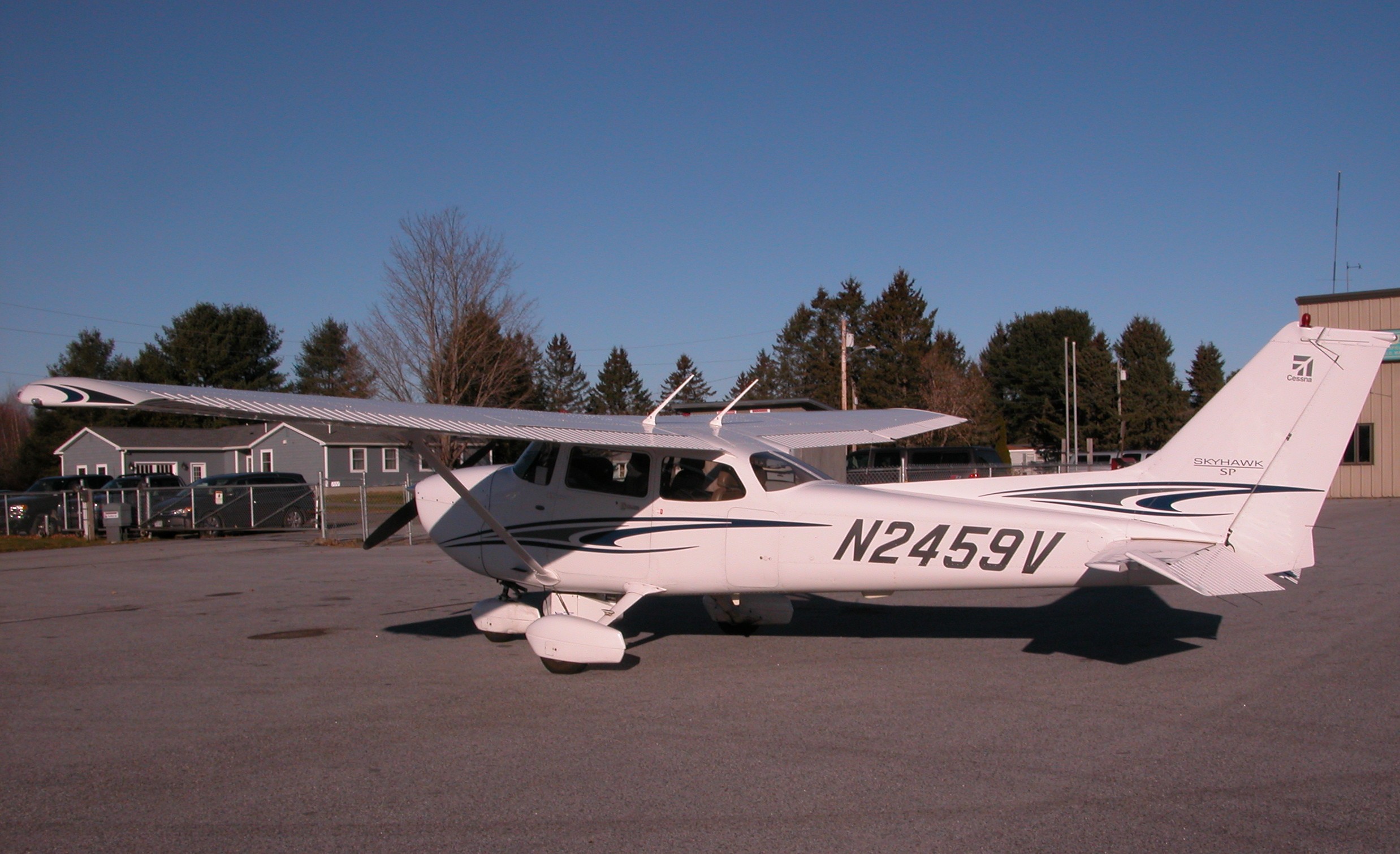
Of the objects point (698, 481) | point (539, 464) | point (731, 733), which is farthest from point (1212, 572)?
point (539, 464)

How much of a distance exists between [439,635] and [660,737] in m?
4.14

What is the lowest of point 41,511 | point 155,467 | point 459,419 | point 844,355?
point 41,511

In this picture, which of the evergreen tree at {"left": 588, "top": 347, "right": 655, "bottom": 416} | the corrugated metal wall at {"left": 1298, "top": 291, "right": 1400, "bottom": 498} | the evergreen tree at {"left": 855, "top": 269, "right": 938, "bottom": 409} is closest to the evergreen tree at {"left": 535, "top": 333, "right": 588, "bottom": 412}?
the evergreen tree at {"left": 588, "top": 347, "right": 655, "bottom": 416}

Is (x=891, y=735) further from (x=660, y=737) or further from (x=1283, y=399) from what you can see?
(x=1283, y=399)

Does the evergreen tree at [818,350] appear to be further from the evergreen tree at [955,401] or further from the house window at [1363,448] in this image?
the house window at [1363,448]

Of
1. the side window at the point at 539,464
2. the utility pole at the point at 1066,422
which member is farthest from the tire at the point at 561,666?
the utility pole at the point at 1066,422

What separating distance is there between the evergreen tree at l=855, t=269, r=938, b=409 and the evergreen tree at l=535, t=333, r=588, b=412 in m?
19.0

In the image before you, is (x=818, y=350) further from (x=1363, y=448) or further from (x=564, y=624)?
(x=564, y=624)

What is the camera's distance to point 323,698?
679 cm

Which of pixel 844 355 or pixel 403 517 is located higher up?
pixel 844 355

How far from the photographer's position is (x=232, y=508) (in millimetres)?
23453

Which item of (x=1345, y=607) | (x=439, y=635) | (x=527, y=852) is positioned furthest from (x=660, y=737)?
(x=1345, y=607)

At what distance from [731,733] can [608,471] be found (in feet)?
9.92

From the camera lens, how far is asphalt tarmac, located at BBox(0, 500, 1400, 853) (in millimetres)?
4328
